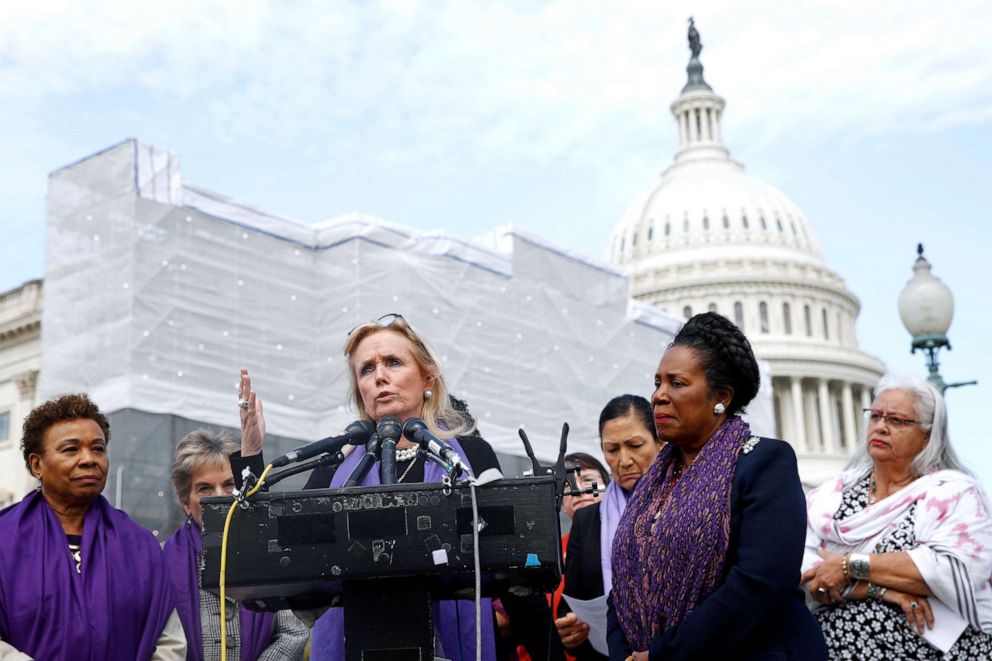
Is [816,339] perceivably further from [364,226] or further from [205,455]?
[205,455]

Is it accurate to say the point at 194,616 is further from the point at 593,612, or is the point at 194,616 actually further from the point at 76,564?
the point at 593,612

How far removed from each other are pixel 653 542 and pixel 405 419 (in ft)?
2.94

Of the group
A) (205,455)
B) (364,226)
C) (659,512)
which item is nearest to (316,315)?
(364,226)

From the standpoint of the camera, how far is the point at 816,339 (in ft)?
281

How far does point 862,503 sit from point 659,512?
1424 mm

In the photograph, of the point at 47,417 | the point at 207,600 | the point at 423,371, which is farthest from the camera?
the point at 207,600

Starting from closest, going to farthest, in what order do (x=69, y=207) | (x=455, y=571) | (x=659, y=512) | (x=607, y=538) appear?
(x=455, y=571), (x=659, y=512), (x=607, y=538), (x=69, y=207)

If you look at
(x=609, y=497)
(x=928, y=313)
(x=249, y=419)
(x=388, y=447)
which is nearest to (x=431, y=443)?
(x=388, y=447)

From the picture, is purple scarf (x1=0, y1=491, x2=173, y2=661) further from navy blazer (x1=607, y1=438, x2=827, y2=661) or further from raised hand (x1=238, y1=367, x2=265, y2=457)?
navy blazer (x1=607, y1=438, x2=827, y2=661)

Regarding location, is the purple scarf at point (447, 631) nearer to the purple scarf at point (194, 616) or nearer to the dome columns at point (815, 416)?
the purple scarf at point (194, 616)

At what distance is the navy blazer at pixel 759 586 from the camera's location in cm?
333

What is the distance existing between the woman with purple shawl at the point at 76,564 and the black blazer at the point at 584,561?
5.35 ft

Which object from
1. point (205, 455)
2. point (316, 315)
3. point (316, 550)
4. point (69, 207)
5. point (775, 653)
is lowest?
point (775, 653)

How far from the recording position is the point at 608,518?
536 cm
